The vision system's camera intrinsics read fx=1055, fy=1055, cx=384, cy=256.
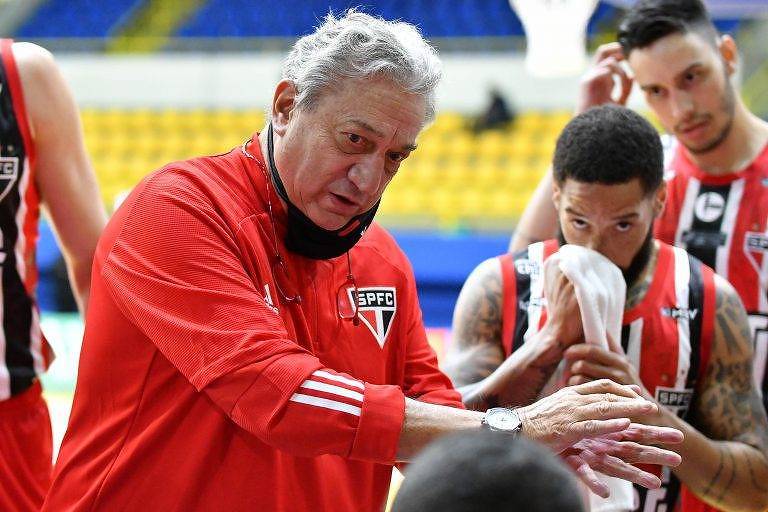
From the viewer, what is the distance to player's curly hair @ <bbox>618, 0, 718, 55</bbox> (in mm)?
3611

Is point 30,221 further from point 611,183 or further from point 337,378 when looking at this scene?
point 611,183

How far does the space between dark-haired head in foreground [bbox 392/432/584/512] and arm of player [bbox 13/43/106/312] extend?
6.37 feet

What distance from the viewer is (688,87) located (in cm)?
359

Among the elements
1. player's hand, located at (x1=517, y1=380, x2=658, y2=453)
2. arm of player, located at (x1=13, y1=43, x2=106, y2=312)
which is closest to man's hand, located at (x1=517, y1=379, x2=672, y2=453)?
player's hand, located at (x1=517, y1=380, x2=658, y2=453)

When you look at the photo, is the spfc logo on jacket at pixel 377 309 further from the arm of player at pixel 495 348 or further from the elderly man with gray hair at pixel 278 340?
the arm of player at pixel 495 348

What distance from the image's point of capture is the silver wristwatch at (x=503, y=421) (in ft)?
6.65

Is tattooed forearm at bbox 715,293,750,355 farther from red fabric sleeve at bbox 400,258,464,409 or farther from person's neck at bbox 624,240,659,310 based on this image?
red fabric sleeve at bbox 400,258,464,409

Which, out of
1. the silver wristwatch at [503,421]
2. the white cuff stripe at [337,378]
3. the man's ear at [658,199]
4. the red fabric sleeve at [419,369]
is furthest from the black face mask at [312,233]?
the man's ear at [658,199]

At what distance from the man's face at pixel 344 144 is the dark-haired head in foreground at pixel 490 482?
1.15 metres

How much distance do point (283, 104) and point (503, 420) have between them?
2.82 feet

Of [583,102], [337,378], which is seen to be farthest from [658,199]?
[337,378]

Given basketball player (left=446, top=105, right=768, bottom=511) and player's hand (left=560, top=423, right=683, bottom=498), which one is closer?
player's hand (left=560, top=423, right=683, bottom=498)

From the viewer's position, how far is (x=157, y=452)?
2133mm

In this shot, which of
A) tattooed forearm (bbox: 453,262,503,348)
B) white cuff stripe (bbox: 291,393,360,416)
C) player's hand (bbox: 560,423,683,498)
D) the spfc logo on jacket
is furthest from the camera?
tattooed forearm (bbox: 453,262,503,348)
